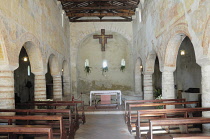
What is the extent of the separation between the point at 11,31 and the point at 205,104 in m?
6.84

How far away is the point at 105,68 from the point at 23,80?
7615 millimetres

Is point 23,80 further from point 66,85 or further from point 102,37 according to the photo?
point 102,37

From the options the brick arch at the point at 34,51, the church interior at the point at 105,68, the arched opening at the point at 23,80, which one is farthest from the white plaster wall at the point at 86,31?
the brick arch at the point at 34,51

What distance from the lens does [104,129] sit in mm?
7328

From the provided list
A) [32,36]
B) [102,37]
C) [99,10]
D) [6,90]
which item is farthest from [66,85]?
[6,90]

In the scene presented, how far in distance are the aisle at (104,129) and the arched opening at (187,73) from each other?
588 cm

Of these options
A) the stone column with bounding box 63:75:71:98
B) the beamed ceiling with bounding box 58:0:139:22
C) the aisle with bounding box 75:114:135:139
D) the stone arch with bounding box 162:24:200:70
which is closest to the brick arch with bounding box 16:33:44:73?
the aisle with bounding box 75:114:135:139

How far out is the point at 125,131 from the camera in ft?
23.0

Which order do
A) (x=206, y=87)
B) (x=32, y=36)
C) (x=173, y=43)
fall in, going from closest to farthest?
(x=206, y=87)
(x=32, y=36)
(x=173, y=43)

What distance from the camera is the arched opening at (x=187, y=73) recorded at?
1284 centimetres

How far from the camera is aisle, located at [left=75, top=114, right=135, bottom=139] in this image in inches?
255

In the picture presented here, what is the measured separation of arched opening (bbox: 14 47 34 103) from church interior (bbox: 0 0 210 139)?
0.09 metres

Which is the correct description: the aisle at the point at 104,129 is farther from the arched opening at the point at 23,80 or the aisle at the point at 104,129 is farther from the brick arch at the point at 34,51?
the arched opening at the point at 23,80

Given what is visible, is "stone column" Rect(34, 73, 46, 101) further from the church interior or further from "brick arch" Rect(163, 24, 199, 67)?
"brick arch" Rect(163, 24, 199, 67)
